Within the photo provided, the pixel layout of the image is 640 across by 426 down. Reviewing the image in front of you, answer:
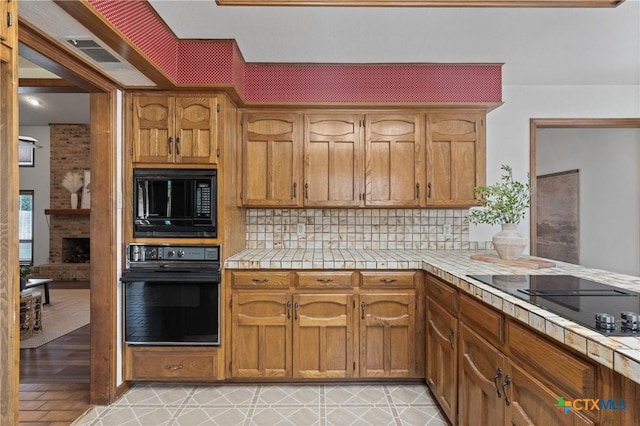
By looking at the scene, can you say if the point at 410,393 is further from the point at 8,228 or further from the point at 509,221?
the point at 8,228

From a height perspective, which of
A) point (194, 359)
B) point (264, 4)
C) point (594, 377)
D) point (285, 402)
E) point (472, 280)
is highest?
point (264, 4)

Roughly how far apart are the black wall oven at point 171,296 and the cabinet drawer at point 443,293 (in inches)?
58.1

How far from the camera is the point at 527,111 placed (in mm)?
3320

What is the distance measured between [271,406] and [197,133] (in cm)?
195

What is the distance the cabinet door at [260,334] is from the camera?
8.56ft

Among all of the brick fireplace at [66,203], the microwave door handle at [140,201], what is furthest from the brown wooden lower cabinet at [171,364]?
the brick fireplace at [66,203]

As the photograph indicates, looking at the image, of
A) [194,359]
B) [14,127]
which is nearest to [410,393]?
[194,359]

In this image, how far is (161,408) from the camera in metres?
2.36

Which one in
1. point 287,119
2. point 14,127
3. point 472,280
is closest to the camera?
point 14,127

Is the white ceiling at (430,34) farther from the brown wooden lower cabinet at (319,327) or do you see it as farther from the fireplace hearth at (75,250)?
the fireplace hearth at (75,250)

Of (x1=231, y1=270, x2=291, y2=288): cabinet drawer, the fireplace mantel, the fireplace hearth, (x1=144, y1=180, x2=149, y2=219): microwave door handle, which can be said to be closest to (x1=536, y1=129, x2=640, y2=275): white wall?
(x1=231, y1=270, x2=291, y2=288): cabinet drawer

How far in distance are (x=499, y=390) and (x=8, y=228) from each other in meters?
1.96

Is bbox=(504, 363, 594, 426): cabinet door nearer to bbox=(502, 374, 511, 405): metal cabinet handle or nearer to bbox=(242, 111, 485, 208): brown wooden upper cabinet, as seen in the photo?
bbox=(502, 374, 511, 405): metal cabinet handle

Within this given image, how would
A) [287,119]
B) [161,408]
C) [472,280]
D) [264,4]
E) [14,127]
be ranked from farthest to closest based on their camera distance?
[287,119], [161,408], [264,4], [472,280], [14,127]
